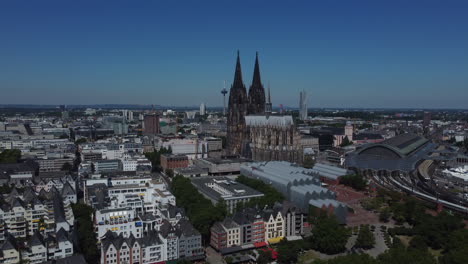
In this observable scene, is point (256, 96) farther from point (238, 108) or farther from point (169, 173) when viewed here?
point (169, 173)

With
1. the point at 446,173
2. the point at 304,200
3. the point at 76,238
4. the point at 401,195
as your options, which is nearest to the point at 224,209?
the point at 304,200

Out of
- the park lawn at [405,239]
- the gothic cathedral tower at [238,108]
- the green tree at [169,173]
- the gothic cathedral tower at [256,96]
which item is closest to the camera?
the park lawn at [405,239]

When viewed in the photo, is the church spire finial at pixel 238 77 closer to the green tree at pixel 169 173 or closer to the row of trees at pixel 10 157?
the green tree at pixel 169 173

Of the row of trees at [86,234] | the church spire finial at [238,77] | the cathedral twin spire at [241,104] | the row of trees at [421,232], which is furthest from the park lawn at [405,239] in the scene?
the church spire finial at [238,77]

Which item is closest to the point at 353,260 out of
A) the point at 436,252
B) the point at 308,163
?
the point at 436,252

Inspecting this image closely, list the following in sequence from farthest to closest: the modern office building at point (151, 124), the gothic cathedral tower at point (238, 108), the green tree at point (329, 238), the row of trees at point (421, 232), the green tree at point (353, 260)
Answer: the modern office building at point (151, 124) < the gothic cathedral tower at point (238, 108) < the green tree at point (329, 238) < the row of trees at point (421, 232) < the green tree at point (353, 260)

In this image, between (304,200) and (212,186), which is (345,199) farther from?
(212,186)
